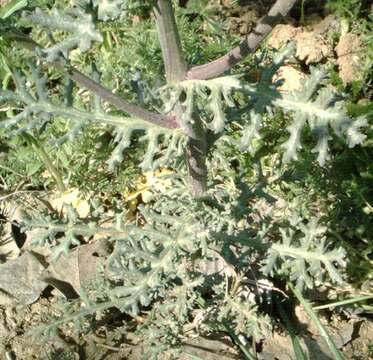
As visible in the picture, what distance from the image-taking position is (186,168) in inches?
83.5

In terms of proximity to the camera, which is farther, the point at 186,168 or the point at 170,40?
the point at 186,168

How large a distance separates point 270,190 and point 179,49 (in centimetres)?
144

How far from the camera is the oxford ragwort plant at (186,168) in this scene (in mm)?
1474

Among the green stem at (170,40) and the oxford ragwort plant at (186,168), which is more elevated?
the green stem at (170,40)

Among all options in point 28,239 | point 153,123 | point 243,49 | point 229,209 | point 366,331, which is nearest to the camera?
point 243,49

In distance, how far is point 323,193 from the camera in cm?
269

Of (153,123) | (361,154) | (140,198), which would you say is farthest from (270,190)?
(153,123)

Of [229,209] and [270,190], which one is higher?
[229,209]

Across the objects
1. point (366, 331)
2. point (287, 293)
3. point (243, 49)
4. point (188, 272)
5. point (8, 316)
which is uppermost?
point (243, 49)

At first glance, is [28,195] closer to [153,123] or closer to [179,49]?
[153,123]

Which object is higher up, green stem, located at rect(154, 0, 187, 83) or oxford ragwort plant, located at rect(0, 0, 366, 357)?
green stem, located at rect(154, 0, 187, 83)

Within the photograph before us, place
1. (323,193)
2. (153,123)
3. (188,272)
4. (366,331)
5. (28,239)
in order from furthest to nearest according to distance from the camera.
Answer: (28,239), (323,193), (366,331), (188,272), (153,123)

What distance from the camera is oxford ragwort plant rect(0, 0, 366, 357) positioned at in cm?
147

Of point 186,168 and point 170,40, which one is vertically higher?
point 170,40
